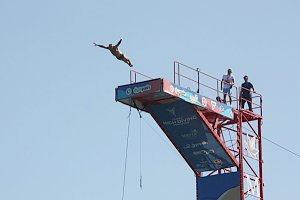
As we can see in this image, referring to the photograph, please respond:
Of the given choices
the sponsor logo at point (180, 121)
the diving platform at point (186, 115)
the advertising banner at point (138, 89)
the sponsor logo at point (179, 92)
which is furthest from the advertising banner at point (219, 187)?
the advertising banner at point (138, 89)

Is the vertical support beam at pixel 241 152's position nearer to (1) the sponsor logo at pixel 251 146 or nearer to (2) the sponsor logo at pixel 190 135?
(1) the sponsor logo at pixel 251 146

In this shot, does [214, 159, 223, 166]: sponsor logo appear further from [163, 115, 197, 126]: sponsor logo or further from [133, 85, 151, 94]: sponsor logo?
[133, 85, 151, 94]: sponsor logo

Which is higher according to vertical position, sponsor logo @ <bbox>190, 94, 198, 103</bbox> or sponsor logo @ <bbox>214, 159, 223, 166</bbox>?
sponsor logo @ <bbox>190, 94, 198, 103</bbox>

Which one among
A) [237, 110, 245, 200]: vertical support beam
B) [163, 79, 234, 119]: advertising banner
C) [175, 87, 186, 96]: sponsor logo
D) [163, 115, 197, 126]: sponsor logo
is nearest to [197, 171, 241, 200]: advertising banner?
[237, 110, 245, 200]: vertical support beam

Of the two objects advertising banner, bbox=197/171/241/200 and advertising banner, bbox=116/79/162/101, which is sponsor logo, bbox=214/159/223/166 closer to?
advertising banner, bbox=197/171/241/200

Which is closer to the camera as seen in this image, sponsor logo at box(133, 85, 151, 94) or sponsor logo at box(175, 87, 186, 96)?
sponsor logo at box(133, 85, 151, 94)

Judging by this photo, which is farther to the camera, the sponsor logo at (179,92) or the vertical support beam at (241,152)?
the vertical support beam at (241,152)

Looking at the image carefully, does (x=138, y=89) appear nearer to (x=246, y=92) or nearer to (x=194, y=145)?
(x=194, y=145)

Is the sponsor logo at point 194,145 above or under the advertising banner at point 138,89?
under

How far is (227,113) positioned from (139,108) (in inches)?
140

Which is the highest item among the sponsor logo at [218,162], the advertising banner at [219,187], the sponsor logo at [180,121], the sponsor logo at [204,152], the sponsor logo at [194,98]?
the sponsor logo at [194,98]

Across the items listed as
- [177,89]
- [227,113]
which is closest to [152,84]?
[177,89]

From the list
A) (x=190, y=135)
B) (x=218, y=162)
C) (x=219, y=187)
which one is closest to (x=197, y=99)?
(x=190, y=135)

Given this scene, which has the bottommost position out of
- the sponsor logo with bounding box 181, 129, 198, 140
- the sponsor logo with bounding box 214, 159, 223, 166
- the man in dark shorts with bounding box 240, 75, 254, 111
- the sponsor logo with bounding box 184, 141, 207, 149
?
the sponsor logo with bounding box 214, 159, 223, 166
